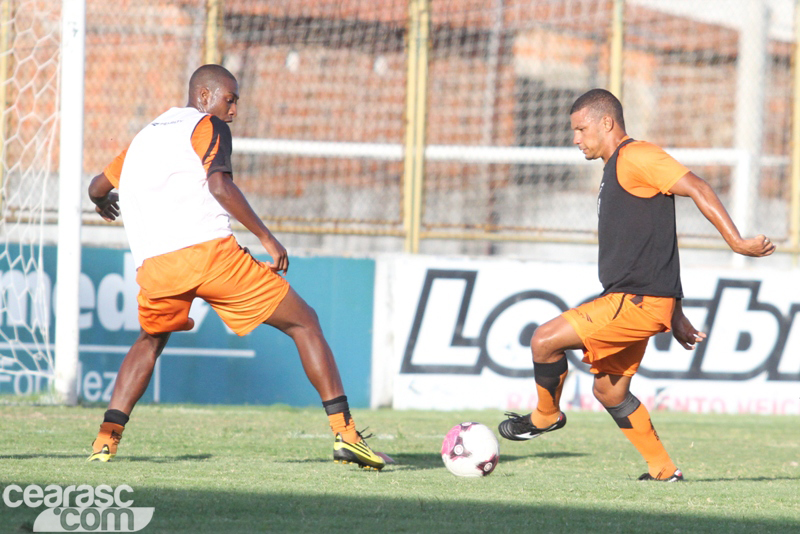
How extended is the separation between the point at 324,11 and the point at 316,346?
216 inches

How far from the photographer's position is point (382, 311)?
29.0ft

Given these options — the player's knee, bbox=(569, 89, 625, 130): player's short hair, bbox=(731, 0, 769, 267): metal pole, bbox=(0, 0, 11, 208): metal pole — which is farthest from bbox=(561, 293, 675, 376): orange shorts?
bbox=(731, 0, 769, 267): metal pole

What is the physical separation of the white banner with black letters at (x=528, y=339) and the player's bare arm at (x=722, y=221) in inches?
164

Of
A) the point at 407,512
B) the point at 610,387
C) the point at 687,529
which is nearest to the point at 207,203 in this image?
the point at 407,512

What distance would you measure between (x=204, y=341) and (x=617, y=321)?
4.53 meters

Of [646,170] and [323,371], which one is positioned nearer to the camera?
[646,170]

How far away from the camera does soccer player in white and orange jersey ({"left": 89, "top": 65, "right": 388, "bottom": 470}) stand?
16.0ft

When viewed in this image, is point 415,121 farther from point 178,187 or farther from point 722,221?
point 722,221

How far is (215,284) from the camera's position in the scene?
488 cm

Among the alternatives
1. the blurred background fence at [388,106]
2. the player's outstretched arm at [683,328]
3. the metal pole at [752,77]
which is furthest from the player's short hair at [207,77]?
the metal pole at [752,77]

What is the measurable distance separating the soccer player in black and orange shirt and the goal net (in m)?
4.63

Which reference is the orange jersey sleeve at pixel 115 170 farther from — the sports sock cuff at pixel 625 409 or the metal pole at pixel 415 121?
the metal pole at pixel 415 121

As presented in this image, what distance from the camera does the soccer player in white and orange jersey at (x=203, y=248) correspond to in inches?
192

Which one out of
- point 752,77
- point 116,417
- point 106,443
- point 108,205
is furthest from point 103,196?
point 752,77
